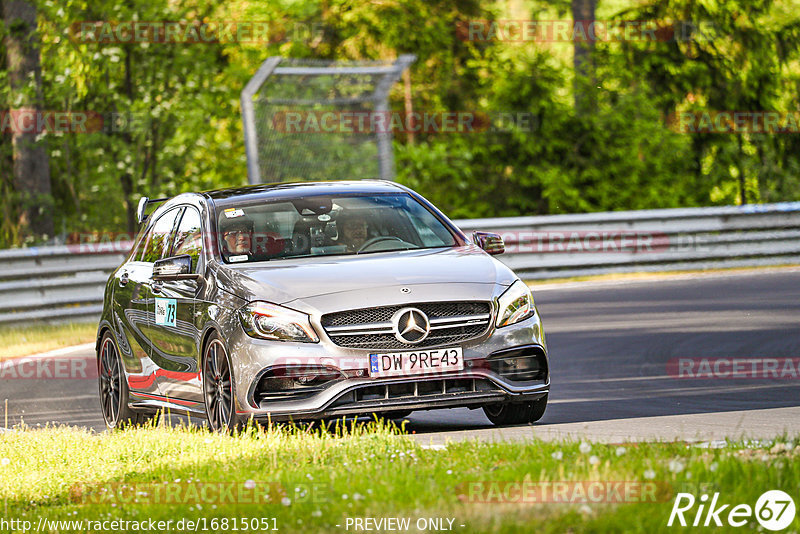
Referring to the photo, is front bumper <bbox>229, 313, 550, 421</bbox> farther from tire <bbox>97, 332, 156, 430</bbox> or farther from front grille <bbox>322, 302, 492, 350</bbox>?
tire <bbox>97, 332, 156, 430</bbox>

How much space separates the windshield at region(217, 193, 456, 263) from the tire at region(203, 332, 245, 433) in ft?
2.13

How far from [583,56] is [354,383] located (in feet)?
83.4

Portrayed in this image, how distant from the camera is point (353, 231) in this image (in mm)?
10055

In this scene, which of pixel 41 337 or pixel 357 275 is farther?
pixel 41 337

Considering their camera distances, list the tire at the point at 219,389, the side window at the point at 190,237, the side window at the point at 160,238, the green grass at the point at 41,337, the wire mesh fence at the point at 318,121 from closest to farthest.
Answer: the tire at the point at 219,389, the side window at the point at 190,237, the side window at the point at 160,238, the green grass at the point at 41,337, the wire mesh fence at the point at 318,121

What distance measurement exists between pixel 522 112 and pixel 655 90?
4787 mm

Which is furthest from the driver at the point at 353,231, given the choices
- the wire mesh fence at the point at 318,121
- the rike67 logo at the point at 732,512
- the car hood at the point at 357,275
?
the wire mesh fence at the point at 318,121

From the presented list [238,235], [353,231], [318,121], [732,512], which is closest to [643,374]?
[353,231]

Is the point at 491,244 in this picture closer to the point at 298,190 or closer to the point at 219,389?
the point at 298,190

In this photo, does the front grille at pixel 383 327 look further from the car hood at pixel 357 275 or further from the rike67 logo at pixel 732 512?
the rike67 logo at pixel 732 512

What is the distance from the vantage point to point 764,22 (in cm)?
3459

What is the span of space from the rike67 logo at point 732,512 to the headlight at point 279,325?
3380 mm

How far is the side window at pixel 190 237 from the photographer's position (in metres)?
10.1

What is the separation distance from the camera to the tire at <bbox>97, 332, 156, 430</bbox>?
1105 cm
